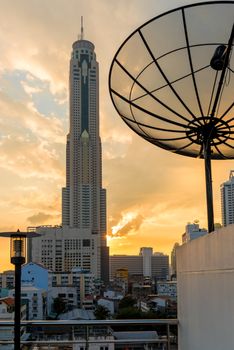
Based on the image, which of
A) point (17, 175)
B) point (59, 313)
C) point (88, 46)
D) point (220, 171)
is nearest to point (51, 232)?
point (59, 313)

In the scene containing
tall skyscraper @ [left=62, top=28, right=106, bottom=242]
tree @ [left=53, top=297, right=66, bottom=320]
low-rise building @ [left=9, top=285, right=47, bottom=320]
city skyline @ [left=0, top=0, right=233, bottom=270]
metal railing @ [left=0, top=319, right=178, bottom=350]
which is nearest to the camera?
metal railing @ [left=0, top=319, right=178, bottom=350]

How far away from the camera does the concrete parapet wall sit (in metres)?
2.78

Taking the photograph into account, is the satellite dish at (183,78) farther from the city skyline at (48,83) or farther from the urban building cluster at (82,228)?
the urban building cluster at (82,228)

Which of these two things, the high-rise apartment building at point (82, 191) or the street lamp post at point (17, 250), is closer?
the street lamp post at point (17, 250)

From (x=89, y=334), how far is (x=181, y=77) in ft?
7.50

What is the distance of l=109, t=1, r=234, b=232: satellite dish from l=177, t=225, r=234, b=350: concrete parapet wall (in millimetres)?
534

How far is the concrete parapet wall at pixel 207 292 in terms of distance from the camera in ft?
9.11

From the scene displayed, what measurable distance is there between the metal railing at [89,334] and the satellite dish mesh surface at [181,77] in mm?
1639

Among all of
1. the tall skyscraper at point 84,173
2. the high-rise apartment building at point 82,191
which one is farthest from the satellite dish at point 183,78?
the tall skyscraper at point 84,173

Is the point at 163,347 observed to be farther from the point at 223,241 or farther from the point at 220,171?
the point at 220,171

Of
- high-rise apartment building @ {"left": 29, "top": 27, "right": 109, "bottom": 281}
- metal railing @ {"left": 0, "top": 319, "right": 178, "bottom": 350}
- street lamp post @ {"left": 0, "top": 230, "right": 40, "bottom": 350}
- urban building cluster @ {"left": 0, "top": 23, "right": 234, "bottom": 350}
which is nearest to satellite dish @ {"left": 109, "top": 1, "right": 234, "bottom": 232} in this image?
metal railing @ {"left": 0, "top": 319, "right": 178, "bottom": 350}

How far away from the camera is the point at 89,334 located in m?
3.89

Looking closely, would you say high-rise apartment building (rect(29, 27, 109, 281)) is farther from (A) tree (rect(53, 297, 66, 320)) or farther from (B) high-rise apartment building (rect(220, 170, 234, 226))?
(B) high-rise apartment building (rect(220, 170, 234, 226))

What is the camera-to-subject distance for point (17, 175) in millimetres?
17062
